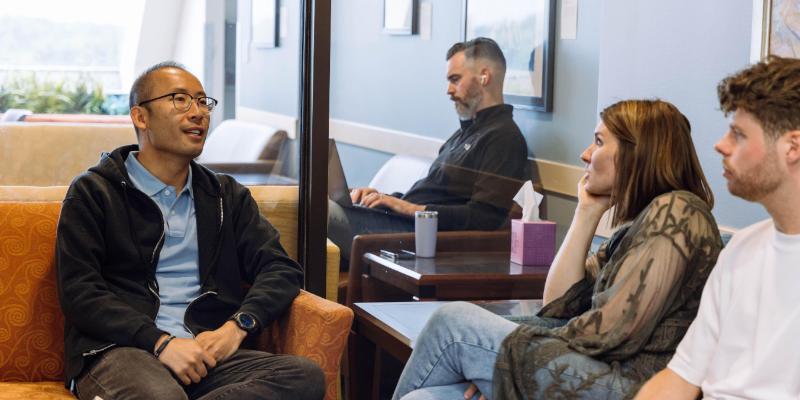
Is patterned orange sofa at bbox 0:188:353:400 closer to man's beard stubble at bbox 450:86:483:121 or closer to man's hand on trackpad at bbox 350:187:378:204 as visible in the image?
man's hand on trackpad at bbox 350:187:378:204

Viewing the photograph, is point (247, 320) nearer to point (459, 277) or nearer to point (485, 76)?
point (459, 277)

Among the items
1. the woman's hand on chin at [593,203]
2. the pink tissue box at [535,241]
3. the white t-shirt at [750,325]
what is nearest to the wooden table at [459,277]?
the pink tissue box at [535,241]

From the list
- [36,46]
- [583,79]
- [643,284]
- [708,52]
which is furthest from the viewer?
[583,79]

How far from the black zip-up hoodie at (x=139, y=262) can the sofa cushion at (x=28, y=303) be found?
0.10 m

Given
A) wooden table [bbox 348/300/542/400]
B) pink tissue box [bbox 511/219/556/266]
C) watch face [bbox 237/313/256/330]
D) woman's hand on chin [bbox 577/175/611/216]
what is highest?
woman's hand on chin [bbox 577/175/611/216]

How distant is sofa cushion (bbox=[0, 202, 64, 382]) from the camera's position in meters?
2.71

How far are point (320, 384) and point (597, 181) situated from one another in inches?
32.7

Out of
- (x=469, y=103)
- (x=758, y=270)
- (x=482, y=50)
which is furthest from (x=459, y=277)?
(x=758, y=270)

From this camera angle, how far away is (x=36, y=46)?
120 inches

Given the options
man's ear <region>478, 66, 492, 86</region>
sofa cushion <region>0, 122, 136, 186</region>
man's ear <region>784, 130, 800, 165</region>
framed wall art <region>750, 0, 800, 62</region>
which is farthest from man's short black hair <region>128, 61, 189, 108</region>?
man's ear <region>784, 130, 800, 165</region>

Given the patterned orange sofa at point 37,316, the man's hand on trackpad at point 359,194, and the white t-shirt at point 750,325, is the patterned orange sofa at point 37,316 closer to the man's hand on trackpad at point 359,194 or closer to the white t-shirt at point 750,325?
the man's hand on trackpad at point 359,194

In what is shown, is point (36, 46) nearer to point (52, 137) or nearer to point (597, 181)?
point (52, 137)

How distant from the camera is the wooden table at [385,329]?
3.06 meters

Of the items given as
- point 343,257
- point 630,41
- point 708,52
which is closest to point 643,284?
point 708,52
